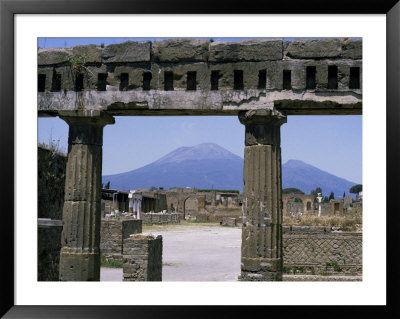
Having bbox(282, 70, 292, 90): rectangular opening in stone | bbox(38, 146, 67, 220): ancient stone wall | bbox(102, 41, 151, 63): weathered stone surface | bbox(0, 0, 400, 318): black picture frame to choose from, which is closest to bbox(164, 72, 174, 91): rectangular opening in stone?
bbox(102, 41, 151, 63): weathered stone surface

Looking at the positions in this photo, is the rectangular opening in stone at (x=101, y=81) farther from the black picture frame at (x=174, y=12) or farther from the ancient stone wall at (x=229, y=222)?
the ancient stone wall at (x=229, y=222)

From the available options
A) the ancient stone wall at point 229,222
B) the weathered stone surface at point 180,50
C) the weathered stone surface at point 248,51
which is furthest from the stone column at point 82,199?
the ancient stone wall at point 229,222

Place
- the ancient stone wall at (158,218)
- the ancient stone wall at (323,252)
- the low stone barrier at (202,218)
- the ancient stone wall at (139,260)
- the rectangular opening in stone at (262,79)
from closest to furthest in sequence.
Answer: the rectangular opening in stone at (262,79), the ancient stone wall at (139,260), the ancient stone wall at (323,252), the ancient stone wall at (158,218), the low stone barrier at (202,218)

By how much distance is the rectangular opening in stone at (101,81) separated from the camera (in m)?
8.62

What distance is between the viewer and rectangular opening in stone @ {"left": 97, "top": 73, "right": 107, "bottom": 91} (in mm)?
8617

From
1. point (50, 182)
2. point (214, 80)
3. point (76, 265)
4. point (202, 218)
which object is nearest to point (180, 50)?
point (214, 80)

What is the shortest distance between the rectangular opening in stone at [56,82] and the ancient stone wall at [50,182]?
106 inches

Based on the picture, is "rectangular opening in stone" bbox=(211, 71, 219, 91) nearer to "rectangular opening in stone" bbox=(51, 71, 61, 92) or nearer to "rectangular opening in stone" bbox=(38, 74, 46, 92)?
"rectangular opening in stone" bbox=(51, 71, 61, 92)

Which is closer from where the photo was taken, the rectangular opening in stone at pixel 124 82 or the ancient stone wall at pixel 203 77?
the ancient stone wall at pixel 203 77

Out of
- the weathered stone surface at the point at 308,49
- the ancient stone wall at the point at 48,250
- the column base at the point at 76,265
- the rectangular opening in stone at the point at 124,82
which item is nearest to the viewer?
the ancient stone wall at the point at 48,250

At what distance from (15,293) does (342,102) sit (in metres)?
5.40

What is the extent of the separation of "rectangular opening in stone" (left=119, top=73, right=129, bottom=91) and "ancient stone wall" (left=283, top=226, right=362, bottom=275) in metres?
8.40

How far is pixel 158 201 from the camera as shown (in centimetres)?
5822

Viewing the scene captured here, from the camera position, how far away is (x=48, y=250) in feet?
25.6
